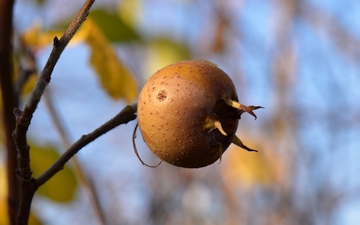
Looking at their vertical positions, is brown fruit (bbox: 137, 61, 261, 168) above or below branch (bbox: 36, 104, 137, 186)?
above

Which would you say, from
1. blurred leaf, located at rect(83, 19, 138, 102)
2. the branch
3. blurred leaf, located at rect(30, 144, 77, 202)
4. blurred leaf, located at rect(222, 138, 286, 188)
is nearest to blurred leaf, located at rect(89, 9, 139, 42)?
blurred leaf, located at rect(83, 19, 138, 102)

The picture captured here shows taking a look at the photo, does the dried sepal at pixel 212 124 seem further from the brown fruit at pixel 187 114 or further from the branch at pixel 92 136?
the branch at pixel 92 136

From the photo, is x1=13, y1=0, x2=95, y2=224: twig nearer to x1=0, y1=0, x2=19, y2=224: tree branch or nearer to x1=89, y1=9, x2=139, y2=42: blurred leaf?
x1=0, y1=0, x2=19, y2=224: tree branch

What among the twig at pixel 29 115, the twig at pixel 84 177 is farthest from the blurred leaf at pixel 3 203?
the twig at pixel 29 115

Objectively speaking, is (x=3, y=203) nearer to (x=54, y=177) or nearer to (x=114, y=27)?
(x=54, y=177)

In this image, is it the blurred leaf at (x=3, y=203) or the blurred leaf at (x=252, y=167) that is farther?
the blurred leaf at (x=252, y=167)

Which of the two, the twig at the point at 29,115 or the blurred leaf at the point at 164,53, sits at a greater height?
the twig at the point at 29,115

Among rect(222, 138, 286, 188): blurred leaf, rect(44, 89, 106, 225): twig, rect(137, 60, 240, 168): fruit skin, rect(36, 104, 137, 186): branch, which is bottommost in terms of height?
rect(222, 138, 286, 188): blurred leaf
